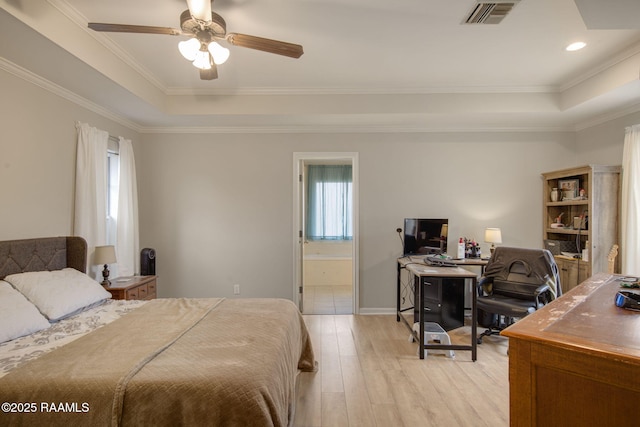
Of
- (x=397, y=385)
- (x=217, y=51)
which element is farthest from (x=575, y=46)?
(x=397, y=385)

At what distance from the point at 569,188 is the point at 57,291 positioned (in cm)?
543

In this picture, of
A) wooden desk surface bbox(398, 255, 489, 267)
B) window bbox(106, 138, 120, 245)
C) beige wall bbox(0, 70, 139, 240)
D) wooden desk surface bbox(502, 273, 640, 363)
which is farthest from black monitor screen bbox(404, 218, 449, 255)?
beige wall bbox(0, 70, 139, 240)

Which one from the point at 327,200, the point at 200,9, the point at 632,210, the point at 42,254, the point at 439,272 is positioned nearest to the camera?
the point at 200,9

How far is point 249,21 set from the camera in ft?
7.57

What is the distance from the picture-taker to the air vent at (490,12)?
2029 millimetres

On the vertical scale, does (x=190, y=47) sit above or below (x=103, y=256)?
above

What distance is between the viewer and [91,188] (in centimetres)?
309

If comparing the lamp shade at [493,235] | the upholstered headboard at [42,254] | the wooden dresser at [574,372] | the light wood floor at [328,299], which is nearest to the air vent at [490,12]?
the wooden dresser at [574,372]

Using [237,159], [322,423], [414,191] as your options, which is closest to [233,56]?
[237,159]

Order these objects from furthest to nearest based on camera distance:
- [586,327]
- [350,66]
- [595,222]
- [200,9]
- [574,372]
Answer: [595,222], [350,66], [200,9], [586,327], [574,372]

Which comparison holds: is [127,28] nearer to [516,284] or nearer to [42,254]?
[42,254]

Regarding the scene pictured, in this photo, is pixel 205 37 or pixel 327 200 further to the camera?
pixel 327 200

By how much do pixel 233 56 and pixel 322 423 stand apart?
10.2ft

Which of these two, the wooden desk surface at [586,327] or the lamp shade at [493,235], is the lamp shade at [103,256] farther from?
the lamp shade at [493,235]
